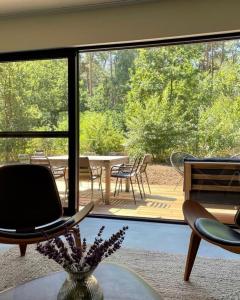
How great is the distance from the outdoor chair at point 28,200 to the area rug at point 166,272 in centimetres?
18

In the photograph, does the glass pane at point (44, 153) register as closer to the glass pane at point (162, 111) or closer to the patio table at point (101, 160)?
the patio table at point (101, 160)

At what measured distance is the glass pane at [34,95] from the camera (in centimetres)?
430

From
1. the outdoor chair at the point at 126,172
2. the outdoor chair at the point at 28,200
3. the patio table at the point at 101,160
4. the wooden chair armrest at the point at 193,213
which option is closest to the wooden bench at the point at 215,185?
the outdoor chair at the point at 126,172

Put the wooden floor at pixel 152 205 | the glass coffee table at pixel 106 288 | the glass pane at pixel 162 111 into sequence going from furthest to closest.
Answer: the wooden floor at pixel 152 205 < the glass pane at pixel 162 111 < the glass coffee table at pixel 106 288

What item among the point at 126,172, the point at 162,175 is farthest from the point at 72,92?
the point at 162,175

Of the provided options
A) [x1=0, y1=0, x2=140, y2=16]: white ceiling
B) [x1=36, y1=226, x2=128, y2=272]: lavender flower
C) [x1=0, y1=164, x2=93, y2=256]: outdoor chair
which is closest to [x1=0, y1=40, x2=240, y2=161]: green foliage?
[x1=0, y1=0, x2=140, y2=16]: white ceiling

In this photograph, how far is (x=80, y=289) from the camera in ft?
4.85

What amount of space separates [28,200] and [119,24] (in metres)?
2.26

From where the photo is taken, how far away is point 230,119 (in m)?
3.82

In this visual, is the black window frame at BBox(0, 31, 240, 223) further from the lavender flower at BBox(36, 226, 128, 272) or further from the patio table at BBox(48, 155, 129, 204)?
the lavender flower at BBox(36, 226, 128, 272)

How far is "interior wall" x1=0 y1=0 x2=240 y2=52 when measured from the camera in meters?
3.56

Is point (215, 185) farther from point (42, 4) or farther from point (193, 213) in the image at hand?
point (42, 4)

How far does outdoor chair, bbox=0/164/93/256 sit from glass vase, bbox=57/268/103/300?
4.03 ft

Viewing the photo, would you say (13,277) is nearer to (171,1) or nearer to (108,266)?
(108,266)
